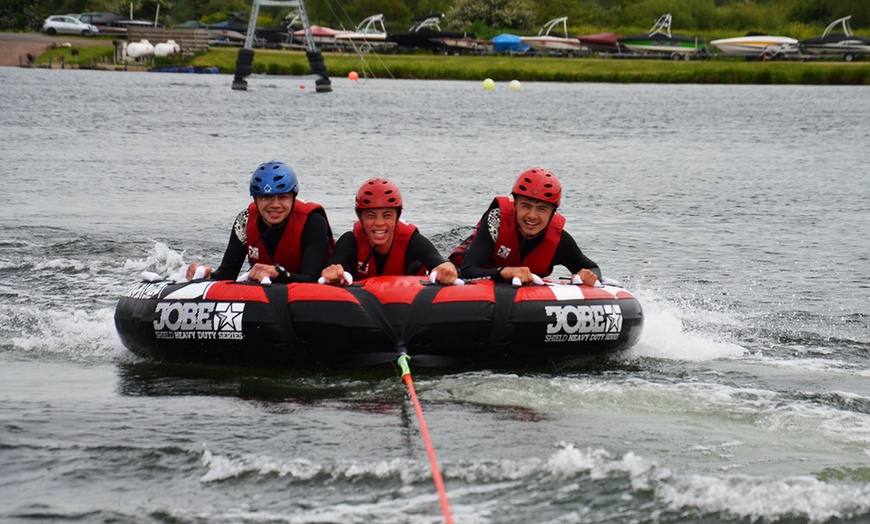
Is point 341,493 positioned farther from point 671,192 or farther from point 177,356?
point 671,192

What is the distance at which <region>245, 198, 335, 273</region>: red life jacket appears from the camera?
28.1 ft

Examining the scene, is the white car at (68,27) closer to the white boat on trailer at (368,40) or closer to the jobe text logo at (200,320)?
the white boat on trailer at (368,40)

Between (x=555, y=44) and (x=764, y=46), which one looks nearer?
Answer: (x=764, y=46)

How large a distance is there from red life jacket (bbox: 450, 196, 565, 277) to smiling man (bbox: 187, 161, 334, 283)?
1.25 m

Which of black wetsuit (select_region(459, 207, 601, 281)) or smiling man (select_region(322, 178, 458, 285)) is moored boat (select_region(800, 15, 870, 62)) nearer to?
black wetsuit (select_region(459, 207, 601, 281))

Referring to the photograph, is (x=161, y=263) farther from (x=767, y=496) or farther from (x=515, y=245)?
(x=767, y=496)

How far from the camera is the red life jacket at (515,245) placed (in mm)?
8758

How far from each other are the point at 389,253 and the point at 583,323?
153 centimetres

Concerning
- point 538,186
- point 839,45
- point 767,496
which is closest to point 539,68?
point 839,45

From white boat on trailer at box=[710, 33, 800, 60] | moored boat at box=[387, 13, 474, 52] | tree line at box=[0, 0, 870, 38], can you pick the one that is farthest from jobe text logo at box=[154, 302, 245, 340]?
tree line at box=[0, 0, 870, 38]

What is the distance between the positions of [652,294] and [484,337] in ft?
13.7

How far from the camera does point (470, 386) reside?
25.2ft

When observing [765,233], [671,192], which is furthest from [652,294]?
[671,192]

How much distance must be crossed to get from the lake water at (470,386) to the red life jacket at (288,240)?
0.97 meters
